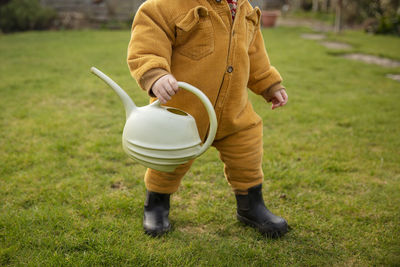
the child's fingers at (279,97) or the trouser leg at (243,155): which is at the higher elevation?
the child's fingers at (279,97)

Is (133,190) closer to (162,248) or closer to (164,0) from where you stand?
(162,248)

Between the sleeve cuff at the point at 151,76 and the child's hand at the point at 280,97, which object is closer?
the sleeve cuff at the point at 151,76

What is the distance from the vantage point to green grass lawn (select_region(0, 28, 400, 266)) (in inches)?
64.7

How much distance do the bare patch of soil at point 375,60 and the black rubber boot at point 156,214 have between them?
491 centimetres

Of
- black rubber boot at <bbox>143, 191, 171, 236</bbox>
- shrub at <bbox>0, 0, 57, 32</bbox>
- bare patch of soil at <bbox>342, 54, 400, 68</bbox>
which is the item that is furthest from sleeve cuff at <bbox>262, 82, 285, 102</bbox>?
shrub at <bbox>0, 0, 57, 32</bbox>

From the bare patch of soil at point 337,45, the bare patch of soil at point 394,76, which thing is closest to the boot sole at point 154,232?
the bare patch of soil at point 394,76

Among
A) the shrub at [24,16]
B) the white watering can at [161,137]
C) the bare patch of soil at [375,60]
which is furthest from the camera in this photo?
the shrub at [24,16]

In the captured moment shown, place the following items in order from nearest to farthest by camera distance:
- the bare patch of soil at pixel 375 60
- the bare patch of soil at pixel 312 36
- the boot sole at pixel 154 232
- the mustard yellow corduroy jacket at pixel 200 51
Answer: the mustard yellow corduroy jacket at pixel 200 51 → the boot sole at pixel 154 232 → the bare patch of soil at pixel 375 60 → the bare patch of soil at pixel 312 36

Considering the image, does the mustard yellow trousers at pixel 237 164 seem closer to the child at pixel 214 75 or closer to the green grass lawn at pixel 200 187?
the child at pixel 214 75

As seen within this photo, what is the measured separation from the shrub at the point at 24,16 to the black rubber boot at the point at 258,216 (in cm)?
983

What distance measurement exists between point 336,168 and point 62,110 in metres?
2.48

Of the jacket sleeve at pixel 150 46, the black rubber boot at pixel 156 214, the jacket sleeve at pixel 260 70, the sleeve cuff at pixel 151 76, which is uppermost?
the jacket sleeve at pixel 150 46

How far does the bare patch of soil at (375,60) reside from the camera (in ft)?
18.6

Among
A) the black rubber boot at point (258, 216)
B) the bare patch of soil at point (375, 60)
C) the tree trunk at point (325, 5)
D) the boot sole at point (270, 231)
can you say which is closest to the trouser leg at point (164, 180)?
the black rubber boot at point (258, 216)
